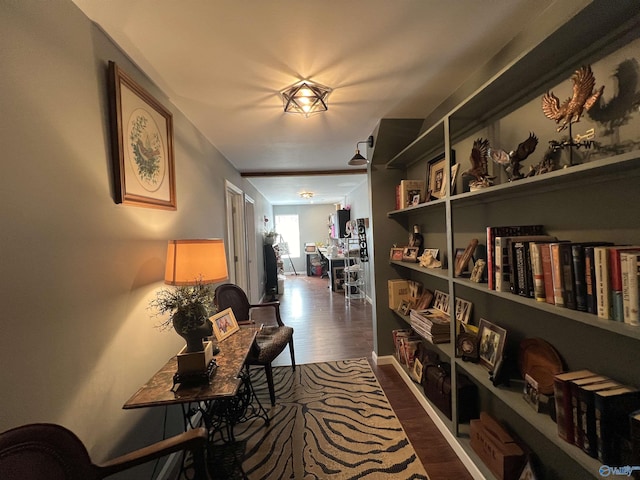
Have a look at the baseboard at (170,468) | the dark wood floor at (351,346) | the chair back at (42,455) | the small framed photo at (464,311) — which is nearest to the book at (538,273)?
the small framed photo at (464,311)

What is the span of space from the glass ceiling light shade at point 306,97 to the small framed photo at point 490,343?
72.0 inches

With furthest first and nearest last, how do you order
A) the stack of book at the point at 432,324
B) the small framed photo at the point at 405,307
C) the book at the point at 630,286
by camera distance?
the small framed photo at the point at 405,307
the stack of book at the point at 432,324
the book at the point at 630,286

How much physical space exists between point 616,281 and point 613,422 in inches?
18.8

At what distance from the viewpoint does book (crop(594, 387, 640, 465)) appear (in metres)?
0.84

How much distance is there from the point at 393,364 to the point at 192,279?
2265 millimetres

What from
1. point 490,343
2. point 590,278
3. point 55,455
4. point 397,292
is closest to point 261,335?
point 397,292

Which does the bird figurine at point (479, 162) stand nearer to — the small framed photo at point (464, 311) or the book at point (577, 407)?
the small framed photo at point (464, 311)

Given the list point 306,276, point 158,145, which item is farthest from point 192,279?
point 306,276

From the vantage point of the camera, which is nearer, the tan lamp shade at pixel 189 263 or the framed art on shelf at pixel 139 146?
the framed art on shelf at pixel 139 146

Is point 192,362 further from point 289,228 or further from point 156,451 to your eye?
point 289,228

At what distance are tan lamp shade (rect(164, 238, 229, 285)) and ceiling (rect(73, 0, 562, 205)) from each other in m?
1.03

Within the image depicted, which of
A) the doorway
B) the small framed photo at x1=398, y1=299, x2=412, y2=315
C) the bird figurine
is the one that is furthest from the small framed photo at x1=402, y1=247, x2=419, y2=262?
the doorway

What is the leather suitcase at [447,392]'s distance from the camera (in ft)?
5.59

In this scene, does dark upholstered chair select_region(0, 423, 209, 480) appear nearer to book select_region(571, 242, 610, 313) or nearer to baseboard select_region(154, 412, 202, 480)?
baseboard select_region(154, 412, 202, 480)
